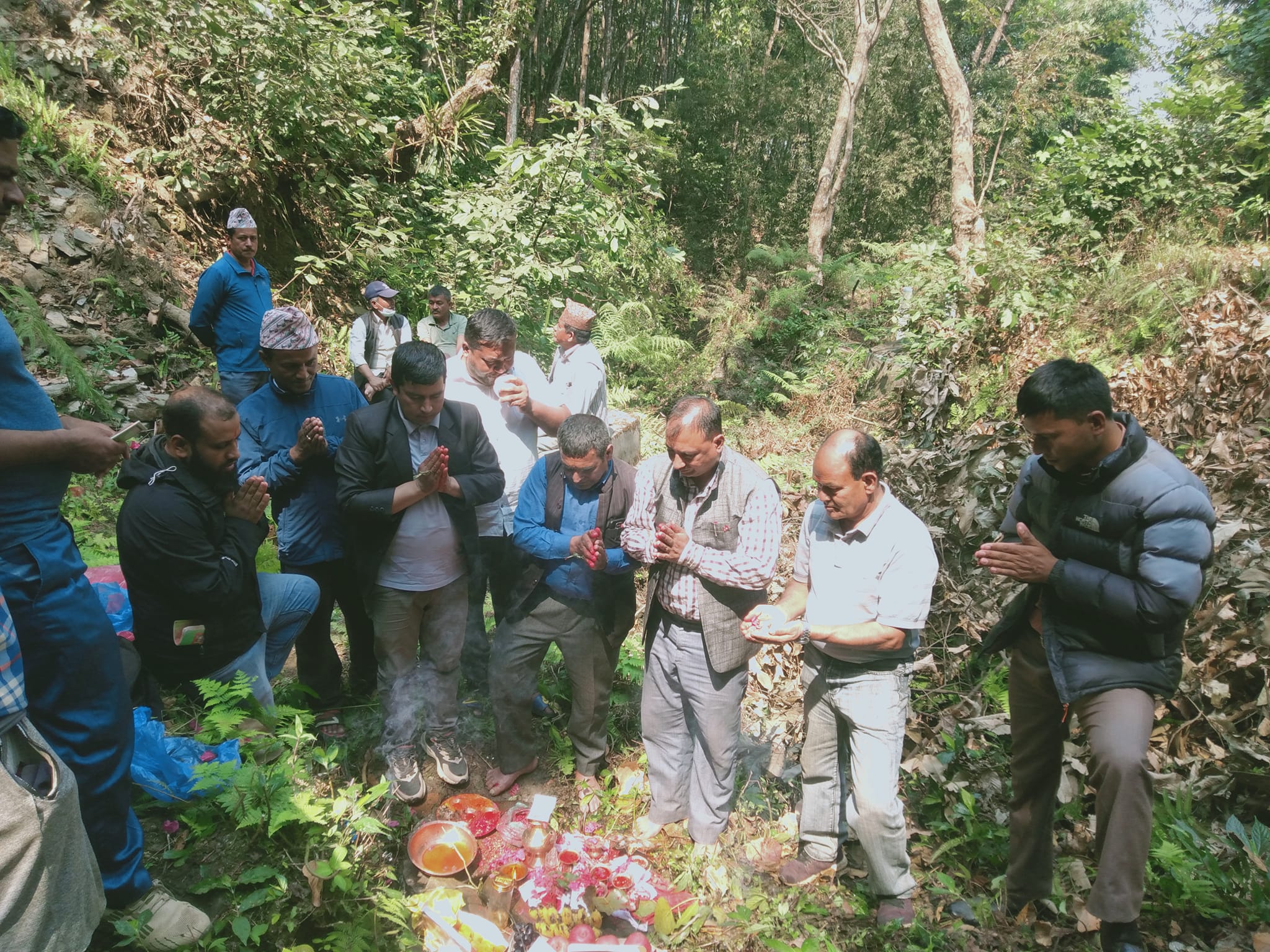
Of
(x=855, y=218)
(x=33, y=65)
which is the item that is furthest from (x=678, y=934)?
(x=855, y=218)

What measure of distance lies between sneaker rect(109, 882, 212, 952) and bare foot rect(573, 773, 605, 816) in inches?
78.6

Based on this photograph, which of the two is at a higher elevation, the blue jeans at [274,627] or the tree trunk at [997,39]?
the tree trunk at [997,39]

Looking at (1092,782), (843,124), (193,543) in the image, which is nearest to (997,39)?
(843,124)

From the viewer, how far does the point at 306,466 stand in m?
3.84

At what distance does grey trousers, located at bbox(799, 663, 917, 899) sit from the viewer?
A: 320 centimetres

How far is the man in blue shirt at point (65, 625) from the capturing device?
2.17 m

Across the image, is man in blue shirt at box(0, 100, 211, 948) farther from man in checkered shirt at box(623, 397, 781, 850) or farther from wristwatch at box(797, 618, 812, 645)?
wristwatch at box(797, 618, 812, 645)

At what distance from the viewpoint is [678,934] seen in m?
3.32

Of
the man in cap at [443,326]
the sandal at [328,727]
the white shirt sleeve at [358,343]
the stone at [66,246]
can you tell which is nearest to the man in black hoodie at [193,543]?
the sandal at [328,727]

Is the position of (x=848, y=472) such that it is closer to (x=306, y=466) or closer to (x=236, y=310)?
(x=306, y=466)

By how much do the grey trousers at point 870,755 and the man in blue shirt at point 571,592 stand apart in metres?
1.12

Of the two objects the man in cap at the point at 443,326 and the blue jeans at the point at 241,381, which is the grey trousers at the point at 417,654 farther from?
the man in cap at the point at 443,326

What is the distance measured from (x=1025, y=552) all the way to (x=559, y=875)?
263 centimetres

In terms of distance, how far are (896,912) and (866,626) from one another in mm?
1354
